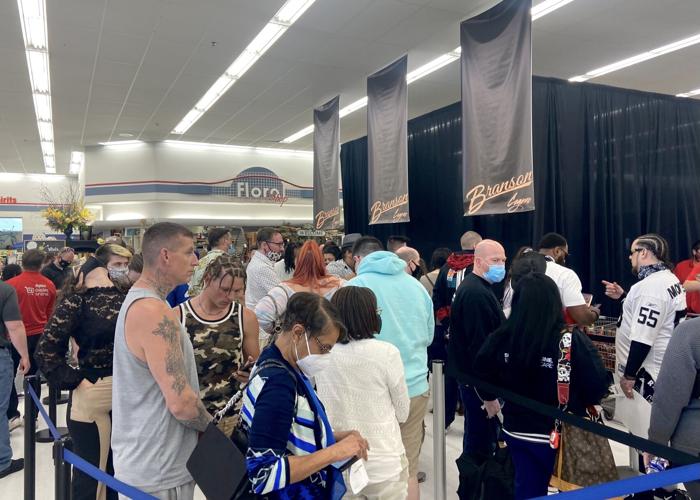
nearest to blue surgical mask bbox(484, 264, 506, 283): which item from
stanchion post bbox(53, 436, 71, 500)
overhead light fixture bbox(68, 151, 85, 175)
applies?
stanchion post bbox(53, 436, 71, 500)

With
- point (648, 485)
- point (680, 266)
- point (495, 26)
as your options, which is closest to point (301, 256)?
point (648, 485)

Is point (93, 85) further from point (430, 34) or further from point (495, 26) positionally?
point (495, 26)

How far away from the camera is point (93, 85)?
8.17m

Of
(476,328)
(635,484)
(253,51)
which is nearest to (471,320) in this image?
(476,328)

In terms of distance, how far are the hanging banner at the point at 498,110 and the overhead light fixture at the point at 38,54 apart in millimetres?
4614

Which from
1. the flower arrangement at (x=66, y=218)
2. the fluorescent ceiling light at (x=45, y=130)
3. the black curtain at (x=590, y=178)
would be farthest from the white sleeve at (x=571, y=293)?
the fluorescent ceiling light at (x=45, y=130)

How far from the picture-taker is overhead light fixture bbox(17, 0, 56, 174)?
5672mm

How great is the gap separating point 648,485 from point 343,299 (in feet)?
4.00

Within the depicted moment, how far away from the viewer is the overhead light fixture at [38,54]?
18.6 feet

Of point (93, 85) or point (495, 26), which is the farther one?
point (93, 85)

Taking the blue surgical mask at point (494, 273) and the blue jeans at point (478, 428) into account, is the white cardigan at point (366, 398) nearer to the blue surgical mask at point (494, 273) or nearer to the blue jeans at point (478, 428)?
the blue jeans at point (478, 428)

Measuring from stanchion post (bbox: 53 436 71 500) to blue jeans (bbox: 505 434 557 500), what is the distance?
1837 mm

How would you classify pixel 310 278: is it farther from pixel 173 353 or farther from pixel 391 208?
pixel 391 208

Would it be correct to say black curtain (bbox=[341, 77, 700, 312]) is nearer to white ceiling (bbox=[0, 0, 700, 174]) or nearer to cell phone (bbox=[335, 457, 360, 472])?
white ceiling (bbox=[0, 0, 700, 174])
